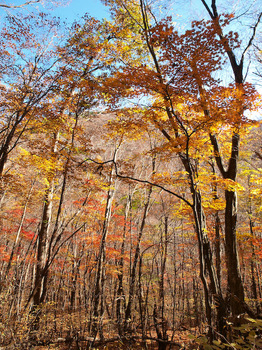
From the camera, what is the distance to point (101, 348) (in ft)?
18.7

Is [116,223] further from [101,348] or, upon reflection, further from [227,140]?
[227,140]

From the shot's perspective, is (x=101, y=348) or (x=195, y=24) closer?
(x=195, y=24)

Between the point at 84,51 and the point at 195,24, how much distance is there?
14.3 feet

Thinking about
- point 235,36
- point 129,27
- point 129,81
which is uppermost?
point 129,27

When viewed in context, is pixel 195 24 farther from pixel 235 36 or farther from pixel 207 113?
pixel 207 113

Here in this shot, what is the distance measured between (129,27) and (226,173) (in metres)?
7.09

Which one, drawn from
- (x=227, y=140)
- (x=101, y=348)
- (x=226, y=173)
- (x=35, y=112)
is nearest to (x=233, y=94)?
(x=226, y=173)

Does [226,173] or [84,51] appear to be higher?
[84,51]

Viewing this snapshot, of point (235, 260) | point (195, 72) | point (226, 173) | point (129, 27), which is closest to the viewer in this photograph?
point (195, 72)

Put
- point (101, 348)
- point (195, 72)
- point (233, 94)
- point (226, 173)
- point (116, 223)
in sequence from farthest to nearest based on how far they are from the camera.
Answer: point (116, 223), point (101, 348), point (226, 173), point (233, 94), point (195, 72)

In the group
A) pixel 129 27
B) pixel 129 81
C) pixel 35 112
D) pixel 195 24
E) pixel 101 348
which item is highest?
pixel 129 27

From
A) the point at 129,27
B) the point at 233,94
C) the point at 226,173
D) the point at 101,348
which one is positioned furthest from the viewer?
the point at 129,27

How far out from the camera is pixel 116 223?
38.9ft

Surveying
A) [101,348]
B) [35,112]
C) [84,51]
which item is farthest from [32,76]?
[101,348]
